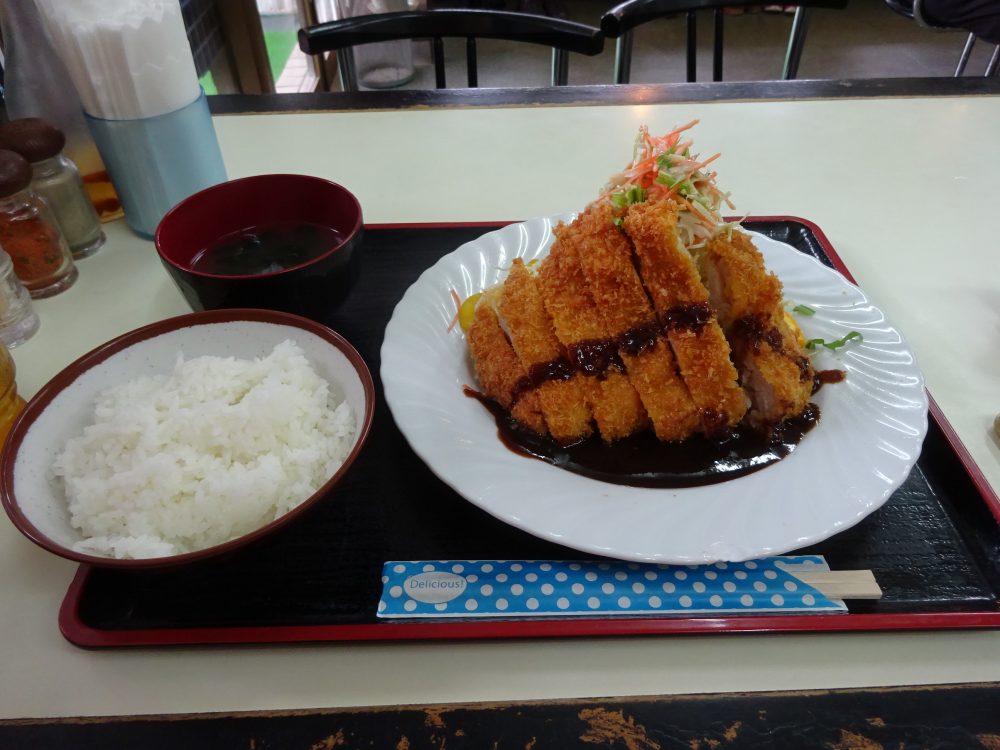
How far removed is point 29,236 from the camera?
5.26ft

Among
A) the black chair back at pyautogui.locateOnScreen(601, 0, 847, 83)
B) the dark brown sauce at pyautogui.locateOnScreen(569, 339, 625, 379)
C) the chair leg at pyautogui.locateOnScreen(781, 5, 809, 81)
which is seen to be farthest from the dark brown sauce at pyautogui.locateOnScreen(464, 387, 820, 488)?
the chair leg at pyautogui.locateOnScreen(781, 5, 809, 81)

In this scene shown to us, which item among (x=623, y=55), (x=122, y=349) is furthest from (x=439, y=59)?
(x=122, y=349)

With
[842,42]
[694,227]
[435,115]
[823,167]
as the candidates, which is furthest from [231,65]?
[842,42]

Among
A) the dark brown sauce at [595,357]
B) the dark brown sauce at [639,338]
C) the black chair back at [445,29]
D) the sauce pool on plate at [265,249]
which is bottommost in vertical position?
the dark brown sauce at [595,357]

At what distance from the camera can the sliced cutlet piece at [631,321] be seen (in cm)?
134

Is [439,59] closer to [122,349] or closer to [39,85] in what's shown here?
[39,85]

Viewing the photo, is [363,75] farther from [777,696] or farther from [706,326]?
[777,696]

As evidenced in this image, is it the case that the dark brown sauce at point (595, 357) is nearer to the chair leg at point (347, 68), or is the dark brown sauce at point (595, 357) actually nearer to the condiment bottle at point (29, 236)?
the condiment bottle at point (29, 236)

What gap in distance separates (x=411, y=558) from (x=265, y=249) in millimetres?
856

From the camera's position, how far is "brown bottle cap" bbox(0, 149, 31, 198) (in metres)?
1.42

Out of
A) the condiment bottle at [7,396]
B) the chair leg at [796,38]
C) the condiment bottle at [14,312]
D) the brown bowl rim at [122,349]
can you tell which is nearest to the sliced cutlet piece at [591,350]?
the brown bowl rim at [122,349]

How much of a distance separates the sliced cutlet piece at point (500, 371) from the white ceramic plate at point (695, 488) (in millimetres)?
48

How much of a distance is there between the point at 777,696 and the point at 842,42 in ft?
24.0

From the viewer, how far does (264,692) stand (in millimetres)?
973
